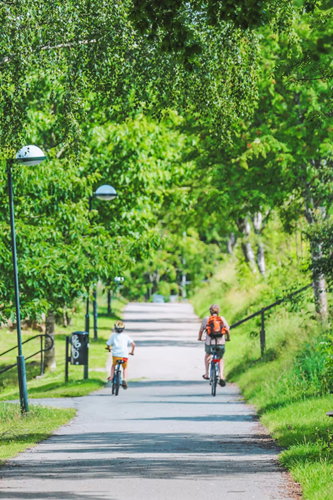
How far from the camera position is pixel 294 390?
14008 millimetres

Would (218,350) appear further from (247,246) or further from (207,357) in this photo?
(247,246)

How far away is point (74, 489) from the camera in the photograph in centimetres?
784

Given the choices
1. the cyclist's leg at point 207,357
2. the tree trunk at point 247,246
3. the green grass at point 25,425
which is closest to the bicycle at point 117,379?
the cyclist's leg at point 207,357

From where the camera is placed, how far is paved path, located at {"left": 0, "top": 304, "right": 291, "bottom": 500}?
307 inches

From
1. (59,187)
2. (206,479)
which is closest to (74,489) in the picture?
(206,479)

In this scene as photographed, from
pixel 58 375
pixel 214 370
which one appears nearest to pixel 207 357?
pixel 214 370

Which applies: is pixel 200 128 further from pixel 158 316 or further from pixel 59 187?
pixel 158 316

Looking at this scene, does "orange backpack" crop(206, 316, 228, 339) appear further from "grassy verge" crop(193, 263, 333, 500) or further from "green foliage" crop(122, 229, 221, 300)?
"green foliage" crop(122, 229, 221, 300)

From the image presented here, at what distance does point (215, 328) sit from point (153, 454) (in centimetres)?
821

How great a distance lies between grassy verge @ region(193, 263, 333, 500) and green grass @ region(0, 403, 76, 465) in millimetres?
2935

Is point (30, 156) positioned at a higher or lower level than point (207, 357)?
higher

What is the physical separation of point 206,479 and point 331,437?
5.04ft

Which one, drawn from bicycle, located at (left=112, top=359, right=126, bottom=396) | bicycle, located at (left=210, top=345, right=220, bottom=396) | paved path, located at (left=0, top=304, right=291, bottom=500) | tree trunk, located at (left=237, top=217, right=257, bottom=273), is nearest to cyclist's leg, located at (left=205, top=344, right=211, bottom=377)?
bicycle, located at (left=210, top=345, right=220, bottom=396)

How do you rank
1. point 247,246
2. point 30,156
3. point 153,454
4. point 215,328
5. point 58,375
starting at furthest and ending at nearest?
point 247,246 < point 58,375 < point 215,328 < point 30,156 < point 153,454
